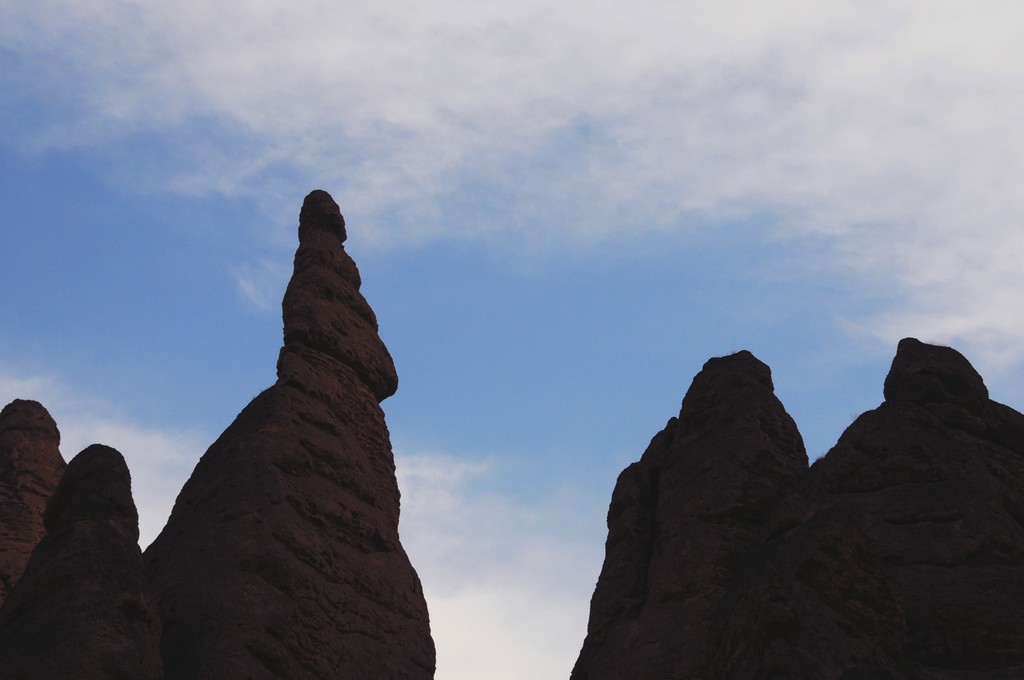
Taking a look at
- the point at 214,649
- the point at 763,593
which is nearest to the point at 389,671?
the point at 214,649

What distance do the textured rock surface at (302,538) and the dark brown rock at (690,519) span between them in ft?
12.0

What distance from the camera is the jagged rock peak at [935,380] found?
24203 millimetres

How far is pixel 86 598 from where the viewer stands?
1767 cm

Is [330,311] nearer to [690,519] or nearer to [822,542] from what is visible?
[690,519]

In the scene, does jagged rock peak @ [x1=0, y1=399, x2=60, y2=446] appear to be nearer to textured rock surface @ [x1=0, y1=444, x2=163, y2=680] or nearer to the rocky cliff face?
textured rock surface @ [x1=0, y1=444, x2=163, y2=680]

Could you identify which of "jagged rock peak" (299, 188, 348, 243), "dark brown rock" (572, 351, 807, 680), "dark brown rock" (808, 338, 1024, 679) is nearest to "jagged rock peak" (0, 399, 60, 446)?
"jagged rock peak" (299, 188, 348, 243)

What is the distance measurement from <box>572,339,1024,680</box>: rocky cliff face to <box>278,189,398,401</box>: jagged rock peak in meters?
5.91

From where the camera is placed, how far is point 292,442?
77.7 feet

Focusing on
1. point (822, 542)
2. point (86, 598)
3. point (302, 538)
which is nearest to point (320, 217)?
point (302, 538)

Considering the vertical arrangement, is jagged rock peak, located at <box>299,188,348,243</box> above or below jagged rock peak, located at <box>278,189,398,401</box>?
above

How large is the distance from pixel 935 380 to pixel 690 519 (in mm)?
5369

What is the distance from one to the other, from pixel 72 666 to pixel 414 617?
8.02 metres

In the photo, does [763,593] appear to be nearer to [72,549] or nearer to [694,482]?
[694,482]

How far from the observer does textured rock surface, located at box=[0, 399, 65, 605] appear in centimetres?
3297
